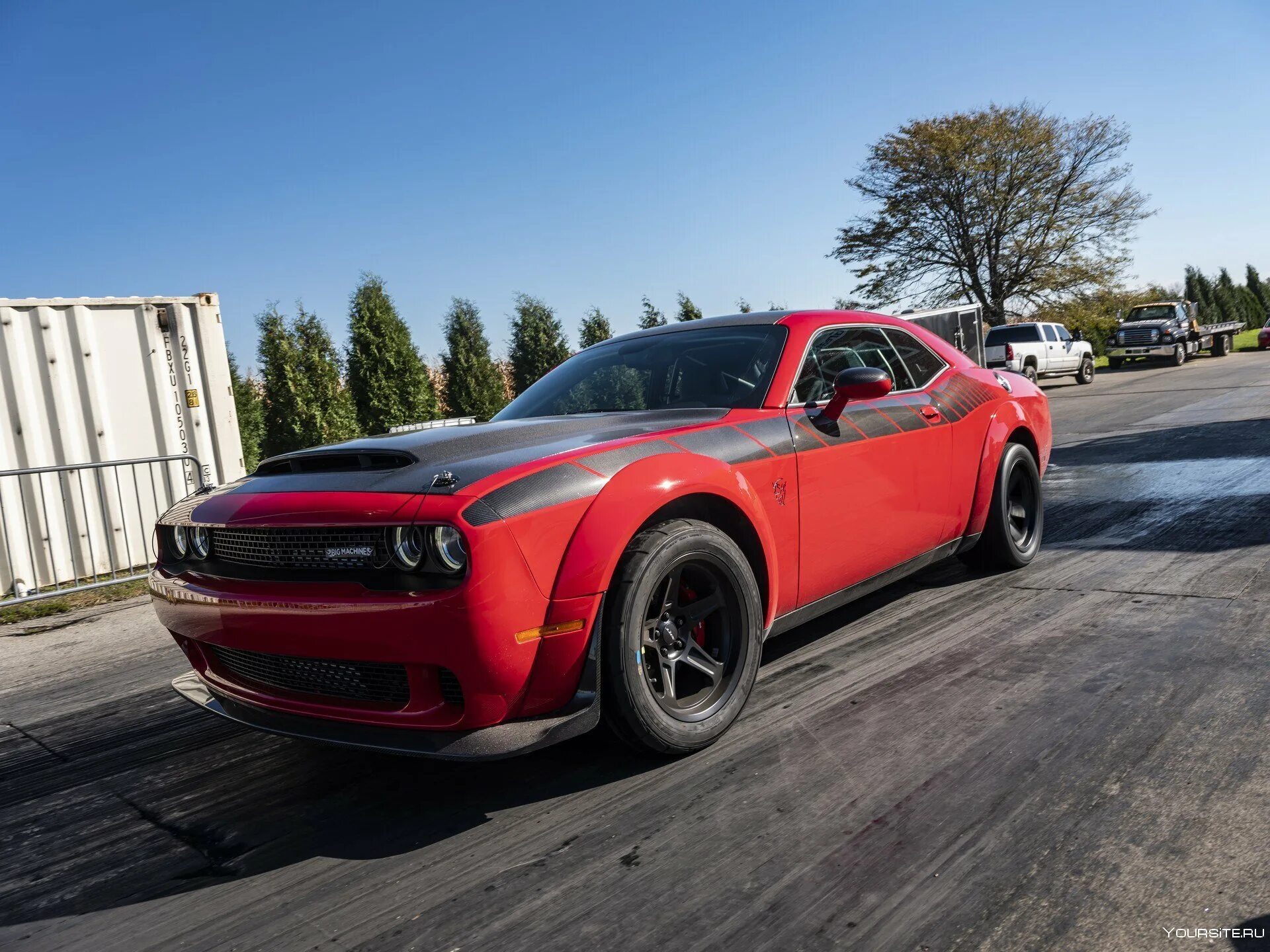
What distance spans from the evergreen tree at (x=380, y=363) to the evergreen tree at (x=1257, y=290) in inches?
2653

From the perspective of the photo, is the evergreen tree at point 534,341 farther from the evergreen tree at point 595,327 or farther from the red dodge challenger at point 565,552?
the red dodge challenger at point 565,552

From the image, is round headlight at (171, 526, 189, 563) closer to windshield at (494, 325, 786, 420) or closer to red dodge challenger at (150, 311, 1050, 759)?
red dodge challenger at (150, 311, 1050, 759)

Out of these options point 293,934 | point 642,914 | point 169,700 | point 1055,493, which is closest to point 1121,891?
point 642,914

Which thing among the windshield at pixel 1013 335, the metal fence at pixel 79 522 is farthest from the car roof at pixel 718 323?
the windshield at pixel 1013 335

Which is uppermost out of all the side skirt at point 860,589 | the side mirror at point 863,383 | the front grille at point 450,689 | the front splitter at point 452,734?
the side mirror at point 863,383

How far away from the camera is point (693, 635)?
9.67ft

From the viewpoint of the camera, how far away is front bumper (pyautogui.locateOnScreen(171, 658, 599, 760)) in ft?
7.64

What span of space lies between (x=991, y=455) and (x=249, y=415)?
17069 millimetres

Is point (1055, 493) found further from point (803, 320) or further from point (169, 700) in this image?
point (169, 700)

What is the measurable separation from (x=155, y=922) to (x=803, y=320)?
3.04m

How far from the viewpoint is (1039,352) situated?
26578 mm

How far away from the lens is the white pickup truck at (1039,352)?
26094mm

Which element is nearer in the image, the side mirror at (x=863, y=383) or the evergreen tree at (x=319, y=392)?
the side mirror at (x=863, y=383)

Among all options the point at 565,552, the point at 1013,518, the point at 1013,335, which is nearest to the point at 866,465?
the point at 565,552
